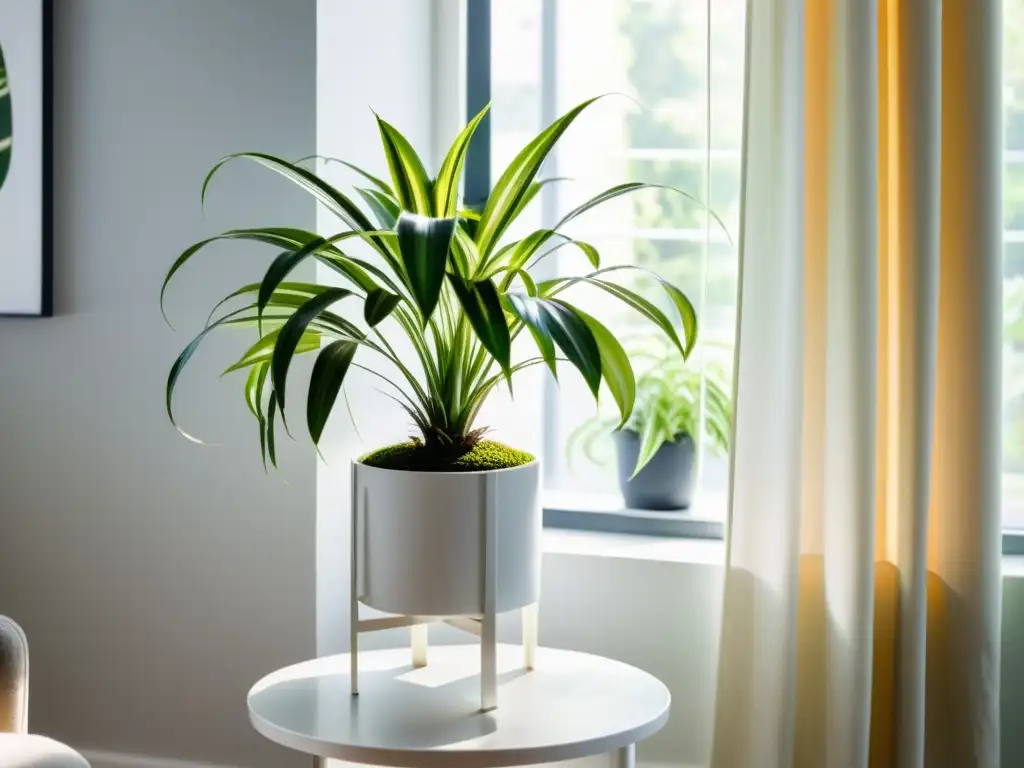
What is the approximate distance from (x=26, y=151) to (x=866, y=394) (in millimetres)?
1570

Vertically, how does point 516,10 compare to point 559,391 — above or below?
above

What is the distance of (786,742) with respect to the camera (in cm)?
197

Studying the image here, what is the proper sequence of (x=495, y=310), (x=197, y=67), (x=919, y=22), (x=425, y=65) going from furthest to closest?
(x=425, y=65), (x=197, y=67), (x=919, y=22), (x=495, y=310)

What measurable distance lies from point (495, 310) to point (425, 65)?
116 cm

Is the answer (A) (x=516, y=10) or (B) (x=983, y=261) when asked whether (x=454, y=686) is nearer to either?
(B) (x=983, y=261)

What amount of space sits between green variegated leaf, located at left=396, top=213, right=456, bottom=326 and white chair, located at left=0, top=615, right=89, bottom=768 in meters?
0.71

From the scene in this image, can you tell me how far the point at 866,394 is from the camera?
193 centimetres

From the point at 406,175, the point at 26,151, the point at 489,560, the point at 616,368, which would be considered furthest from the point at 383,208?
the point at 26,151

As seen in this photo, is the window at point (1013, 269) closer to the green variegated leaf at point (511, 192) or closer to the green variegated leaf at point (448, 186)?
the green variegated leaf at point (511, 192)

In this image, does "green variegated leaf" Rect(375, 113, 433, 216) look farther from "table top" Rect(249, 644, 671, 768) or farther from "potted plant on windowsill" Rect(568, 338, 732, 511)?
"potted plant on windowsill" Rect(568, 338, 732, 511)

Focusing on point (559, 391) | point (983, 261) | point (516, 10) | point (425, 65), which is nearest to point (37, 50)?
point (425, 65)

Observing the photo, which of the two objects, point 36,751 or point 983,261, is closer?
point 36,751

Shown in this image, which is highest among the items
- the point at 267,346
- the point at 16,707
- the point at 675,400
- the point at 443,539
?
the point at 267,346

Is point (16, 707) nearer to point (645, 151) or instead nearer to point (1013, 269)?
point (645, 151)
